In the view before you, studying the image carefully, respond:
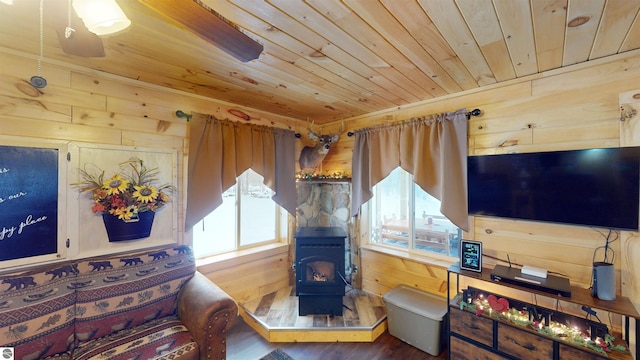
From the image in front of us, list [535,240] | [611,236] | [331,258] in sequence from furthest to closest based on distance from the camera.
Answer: [331,258] < [535,240] < [611,236]

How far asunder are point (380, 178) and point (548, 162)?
1476 millimetres

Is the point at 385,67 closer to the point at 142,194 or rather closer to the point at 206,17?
the point at 206,17

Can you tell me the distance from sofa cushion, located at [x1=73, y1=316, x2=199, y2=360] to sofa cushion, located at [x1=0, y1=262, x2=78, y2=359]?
0.17 metres

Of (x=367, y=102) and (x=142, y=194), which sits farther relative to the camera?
(x=367, y=102)

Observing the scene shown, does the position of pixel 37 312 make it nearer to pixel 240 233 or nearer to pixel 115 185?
pixel 115 185

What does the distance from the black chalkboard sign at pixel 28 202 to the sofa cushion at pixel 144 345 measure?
813 millimetres

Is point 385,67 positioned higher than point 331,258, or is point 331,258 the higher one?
point 385,67

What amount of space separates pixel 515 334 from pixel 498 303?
217 millimetres

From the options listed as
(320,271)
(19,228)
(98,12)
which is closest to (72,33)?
(98,12)

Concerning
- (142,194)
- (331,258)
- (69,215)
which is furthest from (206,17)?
(331,258)

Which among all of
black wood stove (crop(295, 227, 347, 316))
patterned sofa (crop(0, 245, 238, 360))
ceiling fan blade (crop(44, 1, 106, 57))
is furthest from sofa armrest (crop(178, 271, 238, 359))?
ceiling fan blade (crop(44, 1, 106, 57))

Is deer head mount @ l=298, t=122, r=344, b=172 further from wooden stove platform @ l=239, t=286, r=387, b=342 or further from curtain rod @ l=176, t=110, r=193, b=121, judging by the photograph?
wooden stove platform @ l=239, t=286, r=387, b=342

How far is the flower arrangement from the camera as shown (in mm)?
1999

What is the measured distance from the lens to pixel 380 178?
9.69 feet
